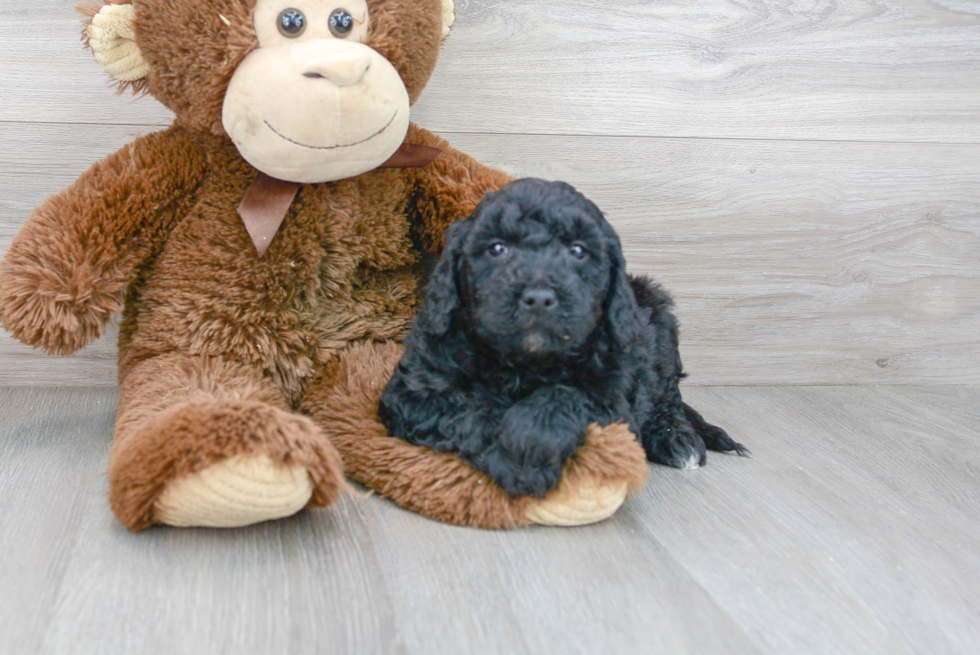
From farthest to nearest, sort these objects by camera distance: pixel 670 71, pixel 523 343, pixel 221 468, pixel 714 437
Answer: pixel 670 71, pixel 714 437, pixel 523 343, pixel 221 468

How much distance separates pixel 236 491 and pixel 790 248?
1.47 metres

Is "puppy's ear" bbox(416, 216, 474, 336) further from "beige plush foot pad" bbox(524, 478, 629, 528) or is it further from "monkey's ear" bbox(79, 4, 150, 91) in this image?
"monkey's ear" bbox(79, 4, 150, 91)

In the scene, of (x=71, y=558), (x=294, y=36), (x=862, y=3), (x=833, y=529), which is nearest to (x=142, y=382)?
(x=71, y=558)

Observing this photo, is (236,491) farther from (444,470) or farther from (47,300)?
(47,300)

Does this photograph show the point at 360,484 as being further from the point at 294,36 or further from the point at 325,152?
the point at 294,36

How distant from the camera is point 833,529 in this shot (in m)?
1.33

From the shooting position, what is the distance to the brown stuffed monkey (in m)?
1.13

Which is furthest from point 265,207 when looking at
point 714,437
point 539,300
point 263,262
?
point 714,437

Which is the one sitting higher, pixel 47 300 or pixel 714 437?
pixel 47 300

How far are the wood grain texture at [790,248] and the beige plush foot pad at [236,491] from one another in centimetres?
87

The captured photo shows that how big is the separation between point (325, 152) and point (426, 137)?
0.32 meters

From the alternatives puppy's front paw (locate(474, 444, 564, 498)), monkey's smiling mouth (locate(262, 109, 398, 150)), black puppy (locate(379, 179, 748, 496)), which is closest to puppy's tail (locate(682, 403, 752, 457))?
black puppy (locate(379, 179, 748, 496))

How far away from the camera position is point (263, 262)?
1.46 m

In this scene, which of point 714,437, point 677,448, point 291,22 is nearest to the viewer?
point 291,22
